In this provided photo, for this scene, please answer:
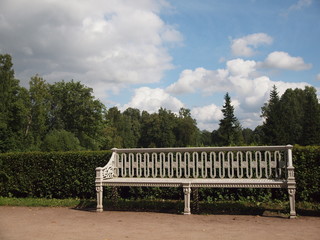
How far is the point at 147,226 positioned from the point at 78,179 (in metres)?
3.93

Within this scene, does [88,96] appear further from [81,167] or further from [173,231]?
[173,231]

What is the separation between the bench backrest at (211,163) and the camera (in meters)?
7.32

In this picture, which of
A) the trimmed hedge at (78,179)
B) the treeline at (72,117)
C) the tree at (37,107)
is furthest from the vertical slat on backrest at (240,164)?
the tree at (37,107)

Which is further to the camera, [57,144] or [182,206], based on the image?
[57,144]

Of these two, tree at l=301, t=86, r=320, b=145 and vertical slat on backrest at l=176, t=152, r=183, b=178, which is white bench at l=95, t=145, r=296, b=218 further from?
tree at l=301, t=86, r=320, b=145

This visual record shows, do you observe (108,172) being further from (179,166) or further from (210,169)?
(210,169)

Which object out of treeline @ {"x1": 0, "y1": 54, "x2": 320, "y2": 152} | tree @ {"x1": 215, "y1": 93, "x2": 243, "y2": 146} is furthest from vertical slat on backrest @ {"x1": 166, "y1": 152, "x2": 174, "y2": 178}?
tree @ {"x1": 215, "y1": 93, "x2": 243, "y2": 146}

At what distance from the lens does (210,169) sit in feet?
25.1

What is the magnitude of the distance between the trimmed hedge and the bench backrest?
426 millimetres

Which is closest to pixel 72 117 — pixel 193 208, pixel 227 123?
pixel 227 123

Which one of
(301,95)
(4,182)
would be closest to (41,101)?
(4,182)

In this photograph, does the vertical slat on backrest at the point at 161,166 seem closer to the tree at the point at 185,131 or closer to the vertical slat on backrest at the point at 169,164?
the vertical slat on backrest at the point at 169,164

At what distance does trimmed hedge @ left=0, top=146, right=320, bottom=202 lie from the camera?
296 inches

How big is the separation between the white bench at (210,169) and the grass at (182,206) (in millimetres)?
564
